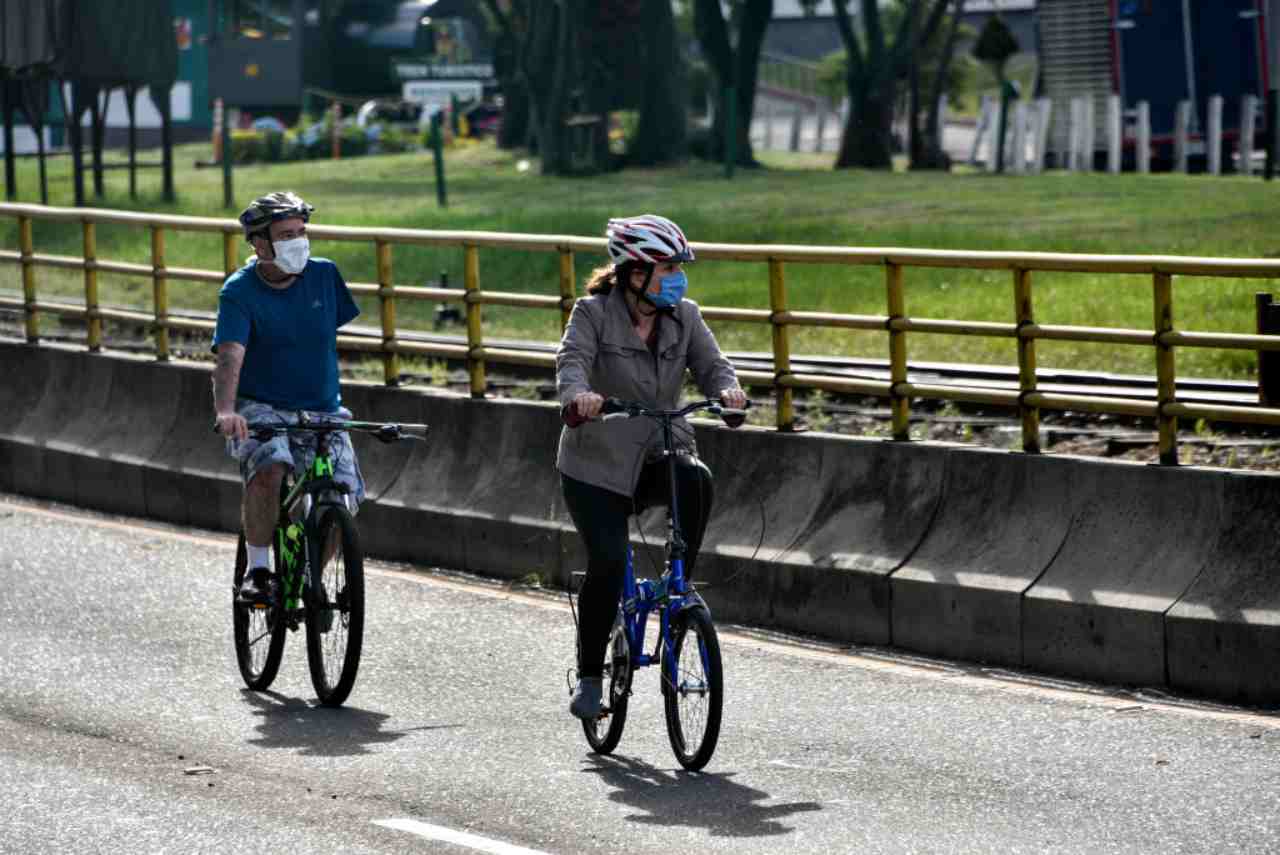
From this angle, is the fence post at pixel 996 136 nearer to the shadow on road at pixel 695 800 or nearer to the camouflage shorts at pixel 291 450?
the camouflage shorts at pixel 291 450

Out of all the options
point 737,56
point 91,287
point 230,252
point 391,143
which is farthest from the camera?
point 391,143

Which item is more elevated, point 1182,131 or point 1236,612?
point 1182,131

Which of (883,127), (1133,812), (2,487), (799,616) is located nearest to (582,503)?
(1133,812)

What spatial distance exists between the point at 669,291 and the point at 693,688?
1.31 m

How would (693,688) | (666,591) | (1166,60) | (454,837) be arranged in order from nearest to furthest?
1. (454,837)
2. (693,688)
3. (666,591)
4. (1166,60)

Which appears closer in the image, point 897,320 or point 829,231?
point 897,320

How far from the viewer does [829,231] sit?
29.8 metres

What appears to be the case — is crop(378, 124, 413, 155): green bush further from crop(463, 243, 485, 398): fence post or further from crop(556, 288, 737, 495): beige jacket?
crop(556, 288, 737, 495): beige jacket

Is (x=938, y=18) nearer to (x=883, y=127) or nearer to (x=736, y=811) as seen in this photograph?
(x=883, y=127)

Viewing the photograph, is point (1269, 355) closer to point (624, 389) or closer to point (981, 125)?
point (624, 389)

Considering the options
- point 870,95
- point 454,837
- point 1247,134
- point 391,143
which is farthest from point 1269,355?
point 391,143

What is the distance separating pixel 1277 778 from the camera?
791cm

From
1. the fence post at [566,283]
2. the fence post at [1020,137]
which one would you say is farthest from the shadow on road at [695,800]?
the fence post at [1020,137]

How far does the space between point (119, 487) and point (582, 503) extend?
24.4 ft
